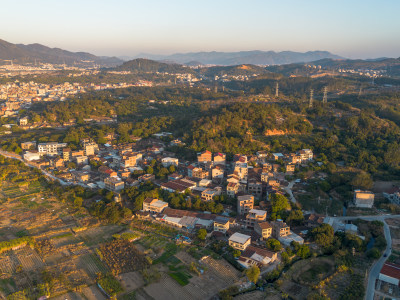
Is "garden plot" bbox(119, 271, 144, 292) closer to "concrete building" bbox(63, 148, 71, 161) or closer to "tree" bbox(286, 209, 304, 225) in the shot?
"tree" bbox(286, 209, 304, 225)

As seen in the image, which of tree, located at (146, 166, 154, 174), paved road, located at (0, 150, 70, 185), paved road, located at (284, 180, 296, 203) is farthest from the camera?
tree, located at (146, 166, 154, 174)

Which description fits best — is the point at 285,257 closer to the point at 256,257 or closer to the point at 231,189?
the point at 256,257

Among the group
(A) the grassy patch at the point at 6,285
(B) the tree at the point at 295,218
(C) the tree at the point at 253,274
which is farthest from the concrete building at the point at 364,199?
(A) the grassy patch at the point at 6,285

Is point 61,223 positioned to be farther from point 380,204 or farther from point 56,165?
point 380,204

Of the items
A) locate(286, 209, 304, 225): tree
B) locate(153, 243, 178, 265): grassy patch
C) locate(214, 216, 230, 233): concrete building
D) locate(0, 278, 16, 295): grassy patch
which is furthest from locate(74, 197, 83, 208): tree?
locate(286, 209, 304, 225): tree

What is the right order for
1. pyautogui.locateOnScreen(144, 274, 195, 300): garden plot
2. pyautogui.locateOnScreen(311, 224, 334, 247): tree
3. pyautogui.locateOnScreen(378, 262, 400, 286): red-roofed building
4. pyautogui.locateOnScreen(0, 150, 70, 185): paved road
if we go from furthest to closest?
pyautogui.locateOnScreen(0, 150, 70, 185): paved road → pyautogui.locateOnScreen(311, 224, 334, 247): tree → pyautogui.locateOnScreen(378, 262, 400, 286): red-roofed building → pyautogui.locateOnScreen(144, 274, 195, 300): garden plot

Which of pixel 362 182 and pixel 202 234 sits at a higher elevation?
pixel 362 182

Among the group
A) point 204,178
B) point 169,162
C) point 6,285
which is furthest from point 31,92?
point 6,285

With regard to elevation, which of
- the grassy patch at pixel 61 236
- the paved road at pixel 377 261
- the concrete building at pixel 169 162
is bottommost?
the grassy patch at pixel 61 236

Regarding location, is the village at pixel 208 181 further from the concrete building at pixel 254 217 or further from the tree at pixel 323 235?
the tree at pixel 323 235
